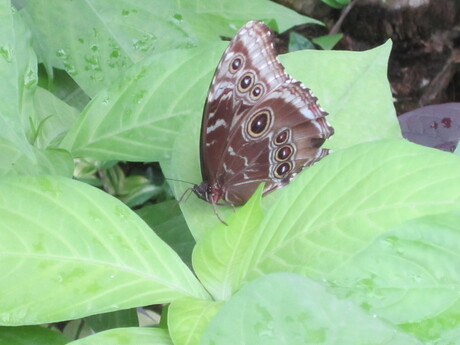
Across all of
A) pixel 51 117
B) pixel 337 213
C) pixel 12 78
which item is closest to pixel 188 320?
pixel 337 213

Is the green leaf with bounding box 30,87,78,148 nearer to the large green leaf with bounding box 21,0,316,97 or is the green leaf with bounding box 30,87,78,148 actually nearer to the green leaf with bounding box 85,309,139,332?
the large green leaf with bounding box 21,0,316,97

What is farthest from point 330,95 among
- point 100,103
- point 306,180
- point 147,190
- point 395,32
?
point 395,32

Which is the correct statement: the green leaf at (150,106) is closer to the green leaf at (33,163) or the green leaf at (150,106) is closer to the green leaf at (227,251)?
the green leaf at (33,163)

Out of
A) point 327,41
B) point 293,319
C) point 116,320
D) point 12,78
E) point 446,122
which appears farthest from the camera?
point 327,41

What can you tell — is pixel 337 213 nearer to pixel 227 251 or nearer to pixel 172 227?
pixel 227 251

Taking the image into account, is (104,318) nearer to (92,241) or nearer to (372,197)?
(92,241)

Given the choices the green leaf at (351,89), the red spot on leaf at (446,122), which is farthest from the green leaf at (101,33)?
the red spot on leaf at (446,122)
